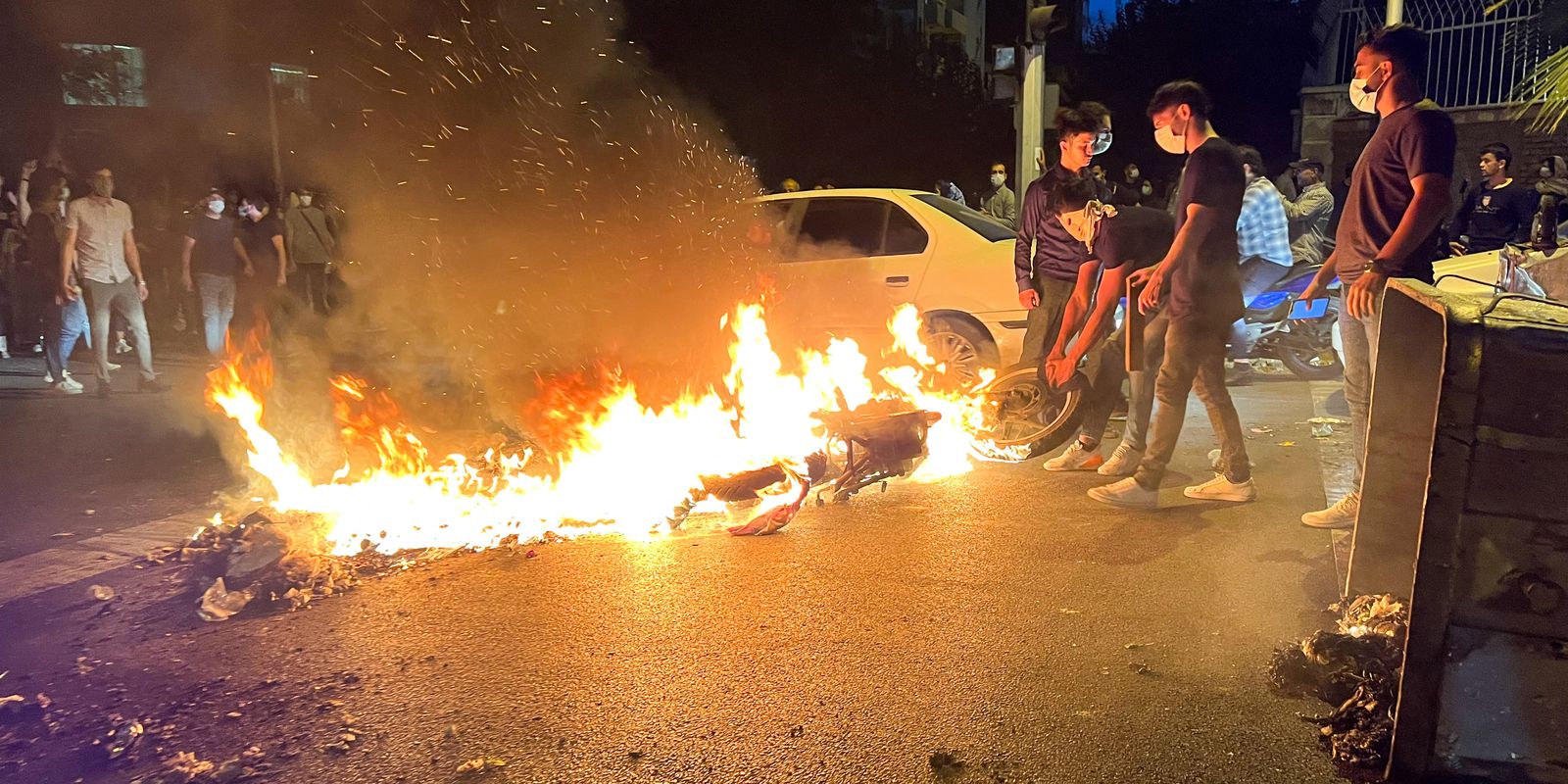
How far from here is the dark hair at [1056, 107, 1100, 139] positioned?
20.4ft

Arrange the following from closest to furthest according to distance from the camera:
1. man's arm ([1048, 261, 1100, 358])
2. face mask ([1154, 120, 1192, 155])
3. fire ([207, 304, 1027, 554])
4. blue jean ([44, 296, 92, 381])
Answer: fire ([207, 304, 1027, 554]) → face mask ([1154, 120, 1192, 155]) → man's arm ([1048, 261, 1100, 358]) → blue jean ([44, 296, 92, 381])

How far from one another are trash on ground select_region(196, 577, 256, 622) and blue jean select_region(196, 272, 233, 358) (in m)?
7.52

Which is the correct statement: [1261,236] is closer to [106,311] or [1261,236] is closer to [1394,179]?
[1394,179]

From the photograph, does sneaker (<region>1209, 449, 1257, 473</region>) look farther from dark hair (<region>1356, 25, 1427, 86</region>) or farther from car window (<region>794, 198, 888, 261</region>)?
car window (<region>794, 198, 888, 261</region>)

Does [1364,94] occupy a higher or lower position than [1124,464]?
higher

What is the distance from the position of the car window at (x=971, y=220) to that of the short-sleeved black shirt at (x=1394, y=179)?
348 cm

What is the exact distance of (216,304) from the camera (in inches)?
430

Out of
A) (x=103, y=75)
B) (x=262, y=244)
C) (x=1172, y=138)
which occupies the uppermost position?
(x=103, y=75)

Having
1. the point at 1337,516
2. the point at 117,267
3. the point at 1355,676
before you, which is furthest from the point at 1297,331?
the point at 117,267

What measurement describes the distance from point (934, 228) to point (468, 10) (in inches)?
167

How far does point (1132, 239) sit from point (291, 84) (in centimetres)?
997

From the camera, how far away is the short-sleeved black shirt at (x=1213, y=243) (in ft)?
17.0

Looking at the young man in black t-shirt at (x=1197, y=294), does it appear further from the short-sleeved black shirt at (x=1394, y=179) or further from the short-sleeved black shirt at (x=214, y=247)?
the short-sleeved black shirt at (x=214, y=247)

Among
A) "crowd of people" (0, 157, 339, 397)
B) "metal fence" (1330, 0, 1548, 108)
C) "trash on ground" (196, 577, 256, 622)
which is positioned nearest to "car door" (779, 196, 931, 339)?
"trash on ground" (196, 577, 256, 622)
